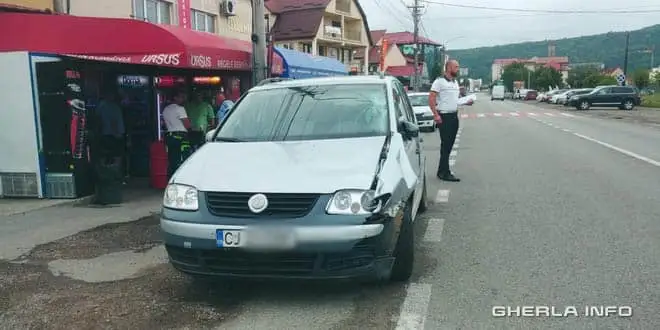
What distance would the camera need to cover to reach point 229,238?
4.11 metres

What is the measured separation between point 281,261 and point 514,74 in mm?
139837

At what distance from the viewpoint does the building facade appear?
154 ft

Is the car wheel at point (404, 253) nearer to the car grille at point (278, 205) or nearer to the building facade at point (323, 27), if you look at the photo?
the car grille at point (278, 205)

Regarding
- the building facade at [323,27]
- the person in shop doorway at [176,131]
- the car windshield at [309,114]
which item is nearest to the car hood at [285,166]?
the car windshield at [309,114]

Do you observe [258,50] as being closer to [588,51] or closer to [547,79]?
[547,79]

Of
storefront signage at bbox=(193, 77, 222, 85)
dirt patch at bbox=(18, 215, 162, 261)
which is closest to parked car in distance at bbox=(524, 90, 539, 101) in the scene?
storefront signage at bbox=(193, 77, 222, 85)

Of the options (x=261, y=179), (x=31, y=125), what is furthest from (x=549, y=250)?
(x=31, y=125)

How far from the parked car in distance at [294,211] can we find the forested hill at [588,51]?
7266cm

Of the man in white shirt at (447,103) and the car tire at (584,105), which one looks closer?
the man in white shirt at (447,103)

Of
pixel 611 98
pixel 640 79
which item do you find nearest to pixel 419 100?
pixel 611 98

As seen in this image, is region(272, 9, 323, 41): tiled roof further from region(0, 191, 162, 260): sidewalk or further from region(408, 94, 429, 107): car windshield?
region(0, 191, 162, 260): sidewalk

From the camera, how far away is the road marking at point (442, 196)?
8.40 meters

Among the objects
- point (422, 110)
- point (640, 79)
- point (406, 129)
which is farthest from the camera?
point (640, 79)

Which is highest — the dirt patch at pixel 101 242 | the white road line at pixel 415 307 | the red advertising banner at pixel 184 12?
the red advertising banner at pixel 184 12
